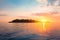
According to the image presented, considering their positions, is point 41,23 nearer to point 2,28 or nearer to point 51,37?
point 51,37

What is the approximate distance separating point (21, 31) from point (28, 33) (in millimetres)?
406

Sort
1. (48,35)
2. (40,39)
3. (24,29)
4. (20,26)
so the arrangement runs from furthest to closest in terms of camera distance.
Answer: (20,26) → (24,29) → (48,35) → (40,39)

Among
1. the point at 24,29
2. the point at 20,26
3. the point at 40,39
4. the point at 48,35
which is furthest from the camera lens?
the point at 20,26

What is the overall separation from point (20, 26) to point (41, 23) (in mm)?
1630

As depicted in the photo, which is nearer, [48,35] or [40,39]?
[40,39]

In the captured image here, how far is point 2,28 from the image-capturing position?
6.46 metres

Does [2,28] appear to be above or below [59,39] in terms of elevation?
above

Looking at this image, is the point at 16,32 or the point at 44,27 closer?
the point at 16,32

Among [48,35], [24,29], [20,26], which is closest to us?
[48,35]

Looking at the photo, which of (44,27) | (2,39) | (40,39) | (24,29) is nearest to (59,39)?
(40,39)

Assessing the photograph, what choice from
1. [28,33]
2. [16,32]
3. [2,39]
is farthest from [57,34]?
[2,39]

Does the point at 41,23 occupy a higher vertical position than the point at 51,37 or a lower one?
higher

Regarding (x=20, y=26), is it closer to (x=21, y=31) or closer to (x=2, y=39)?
(x=21, y=31)

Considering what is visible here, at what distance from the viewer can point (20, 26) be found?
7.42m
